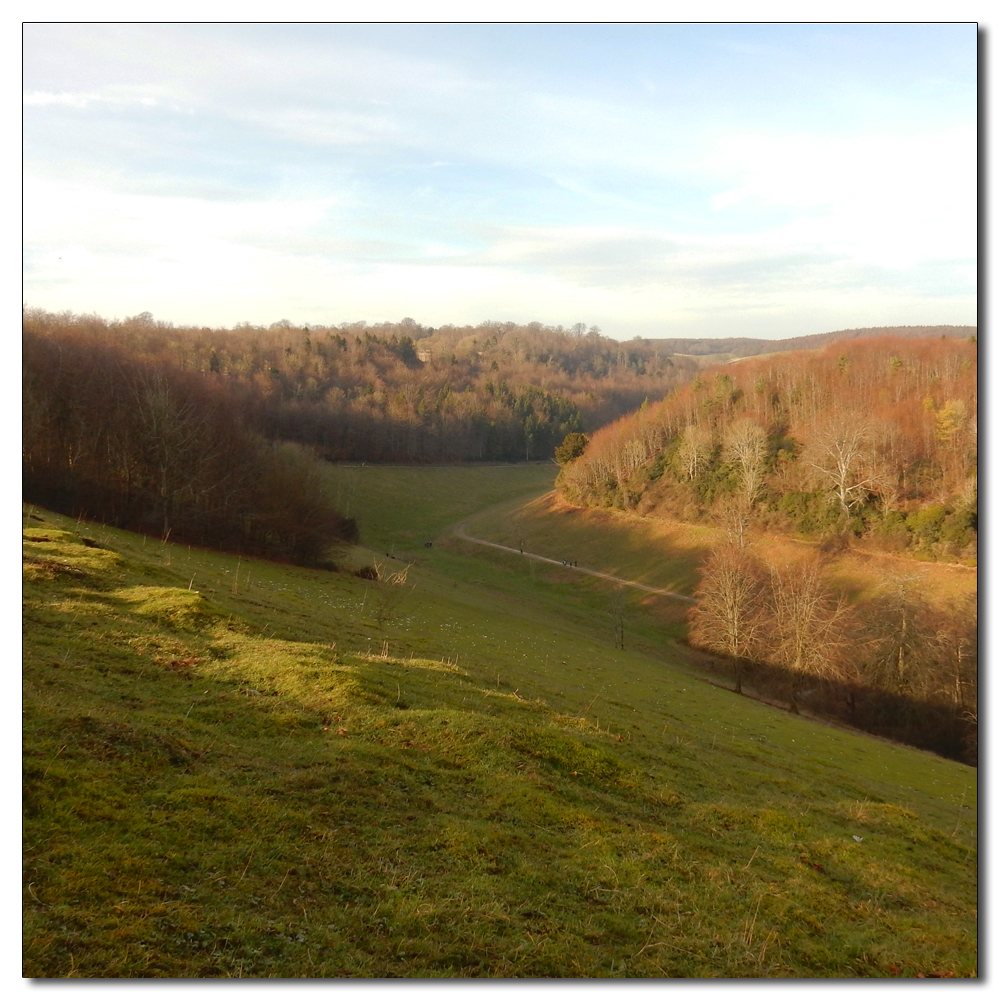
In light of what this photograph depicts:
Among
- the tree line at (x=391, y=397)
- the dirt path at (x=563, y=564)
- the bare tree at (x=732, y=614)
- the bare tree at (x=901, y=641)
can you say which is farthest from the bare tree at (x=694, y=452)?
the tree line at (x=391, y=397)

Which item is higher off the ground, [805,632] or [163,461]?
[163,461]

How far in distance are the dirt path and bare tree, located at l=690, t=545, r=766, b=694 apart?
12539 millimetres

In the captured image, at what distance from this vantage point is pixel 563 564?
73.2 metres

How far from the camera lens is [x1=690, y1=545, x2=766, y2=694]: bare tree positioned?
43656mm

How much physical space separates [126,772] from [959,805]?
2601 centimetres

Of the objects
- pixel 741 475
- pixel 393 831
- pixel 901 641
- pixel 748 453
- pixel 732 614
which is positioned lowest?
pixel 901 641

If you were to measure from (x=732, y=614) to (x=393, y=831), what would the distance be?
3930 centimetres

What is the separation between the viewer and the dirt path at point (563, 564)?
2448 inches

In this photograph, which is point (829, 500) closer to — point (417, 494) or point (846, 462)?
point (846, 462)

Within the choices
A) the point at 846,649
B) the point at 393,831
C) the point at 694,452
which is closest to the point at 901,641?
the point at 846,649

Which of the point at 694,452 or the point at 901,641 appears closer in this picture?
the point at 901,641

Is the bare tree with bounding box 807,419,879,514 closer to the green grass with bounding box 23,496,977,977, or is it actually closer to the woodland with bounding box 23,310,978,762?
the woodland with bounding box 23,310,978,762

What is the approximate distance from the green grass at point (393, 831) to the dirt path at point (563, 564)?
4345 cm

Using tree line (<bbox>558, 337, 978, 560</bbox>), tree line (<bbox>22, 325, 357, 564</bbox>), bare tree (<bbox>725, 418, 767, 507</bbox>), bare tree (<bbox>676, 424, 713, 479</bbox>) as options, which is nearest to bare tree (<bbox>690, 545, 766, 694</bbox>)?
tree line (<bbox>558, 337, 978, 560</bbox>)
